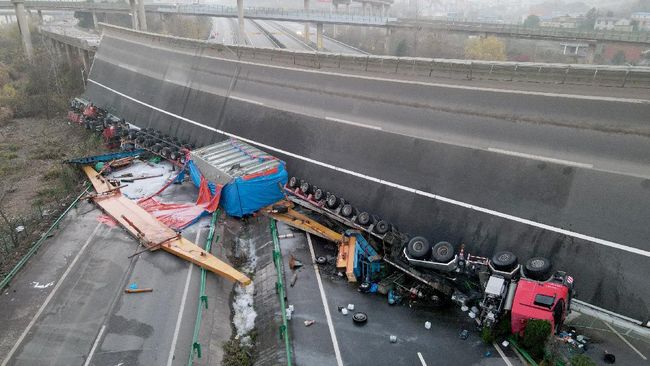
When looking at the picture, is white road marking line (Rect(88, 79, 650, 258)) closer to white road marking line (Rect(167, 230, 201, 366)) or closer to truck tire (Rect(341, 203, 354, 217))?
truck tire (Rect(341, 203, 354, 217))

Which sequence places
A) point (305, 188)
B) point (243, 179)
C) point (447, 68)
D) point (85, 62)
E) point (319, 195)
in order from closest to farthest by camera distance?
point (319, 195) < point (243, 179) < point (305, 188) < point (447, 68) < point (85, 62)

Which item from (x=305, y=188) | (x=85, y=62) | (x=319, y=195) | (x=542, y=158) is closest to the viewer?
(x=542, y=158)

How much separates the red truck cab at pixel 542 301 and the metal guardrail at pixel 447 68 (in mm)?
8487

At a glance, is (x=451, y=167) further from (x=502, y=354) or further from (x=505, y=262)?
(x=502, y=354)

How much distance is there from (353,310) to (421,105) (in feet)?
33.7

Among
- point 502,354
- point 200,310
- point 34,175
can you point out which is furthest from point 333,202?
point 34,175

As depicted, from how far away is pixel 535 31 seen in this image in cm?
4759

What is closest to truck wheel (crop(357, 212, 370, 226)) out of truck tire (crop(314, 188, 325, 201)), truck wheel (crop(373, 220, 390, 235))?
truck wheel (crop(373, 220, 390, 235))

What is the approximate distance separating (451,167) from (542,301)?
6.87 m

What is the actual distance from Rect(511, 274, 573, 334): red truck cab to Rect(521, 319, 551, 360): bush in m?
0.22

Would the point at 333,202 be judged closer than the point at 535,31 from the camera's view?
Yes

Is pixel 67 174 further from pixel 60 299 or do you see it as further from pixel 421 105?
pixel 421 105

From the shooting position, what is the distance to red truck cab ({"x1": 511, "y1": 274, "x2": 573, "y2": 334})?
37.0 feet

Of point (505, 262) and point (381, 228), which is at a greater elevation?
point (505, 262)
